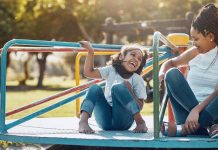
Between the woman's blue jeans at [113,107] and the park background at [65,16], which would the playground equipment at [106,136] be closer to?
the woman's blue jeans at [113,107]

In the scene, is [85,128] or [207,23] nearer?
[207,23]

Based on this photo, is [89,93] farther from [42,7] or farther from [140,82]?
[42,7]

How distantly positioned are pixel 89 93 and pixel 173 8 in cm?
2238

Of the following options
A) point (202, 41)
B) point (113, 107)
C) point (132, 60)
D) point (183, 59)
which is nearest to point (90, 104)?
point (113, 107)

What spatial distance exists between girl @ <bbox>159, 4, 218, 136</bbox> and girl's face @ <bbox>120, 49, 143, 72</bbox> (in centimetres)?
19

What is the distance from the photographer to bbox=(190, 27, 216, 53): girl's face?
3025 mm

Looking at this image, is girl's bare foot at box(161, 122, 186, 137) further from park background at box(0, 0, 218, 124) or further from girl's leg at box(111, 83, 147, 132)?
park background at box(0, 0, 218, 124)

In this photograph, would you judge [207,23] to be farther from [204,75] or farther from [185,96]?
[185,96]

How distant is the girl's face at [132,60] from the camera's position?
10.7 ft

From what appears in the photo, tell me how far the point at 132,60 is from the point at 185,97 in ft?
Answer: 1.76

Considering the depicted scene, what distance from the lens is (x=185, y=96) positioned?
2873mm

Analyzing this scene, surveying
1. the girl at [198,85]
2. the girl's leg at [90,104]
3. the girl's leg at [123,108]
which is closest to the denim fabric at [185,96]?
the girl at [198,85]

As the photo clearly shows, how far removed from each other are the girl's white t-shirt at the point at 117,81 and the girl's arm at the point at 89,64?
0.14 feet

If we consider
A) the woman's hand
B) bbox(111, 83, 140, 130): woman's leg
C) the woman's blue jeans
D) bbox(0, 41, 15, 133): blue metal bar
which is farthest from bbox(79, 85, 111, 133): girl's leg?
the woman's hand
